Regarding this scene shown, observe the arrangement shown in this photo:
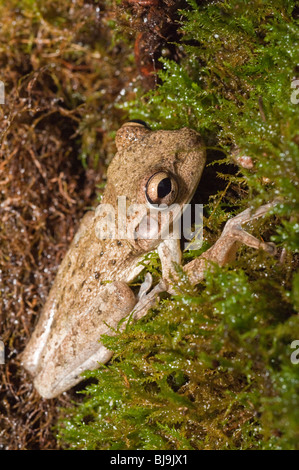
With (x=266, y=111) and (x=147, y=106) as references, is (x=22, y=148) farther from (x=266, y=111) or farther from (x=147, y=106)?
(x=266, y=111)

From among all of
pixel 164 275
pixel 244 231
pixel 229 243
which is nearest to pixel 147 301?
pixel 164 275

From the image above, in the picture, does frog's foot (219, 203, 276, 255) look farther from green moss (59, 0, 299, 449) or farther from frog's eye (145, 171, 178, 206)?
frog's eye (145, 171, 178, 206)

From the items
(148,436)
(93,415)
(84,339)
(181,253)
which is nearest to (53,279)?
(84,339)

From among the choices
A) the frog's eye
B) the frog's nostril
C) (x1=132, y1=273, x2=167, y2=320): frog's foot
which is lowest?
(x1=132, y1=273, x2=167, y2=320): frog's foot

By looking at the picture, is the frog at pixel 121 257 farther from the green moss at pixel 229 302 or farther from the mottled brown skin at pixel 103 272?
the green moss at pixel 229 302

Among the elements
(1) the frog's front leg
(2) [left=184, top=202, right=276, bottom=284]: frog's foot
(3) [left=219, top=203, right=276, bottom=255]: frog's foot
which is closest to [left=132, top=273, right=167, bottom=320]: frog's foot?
(1) the frog's front leg
